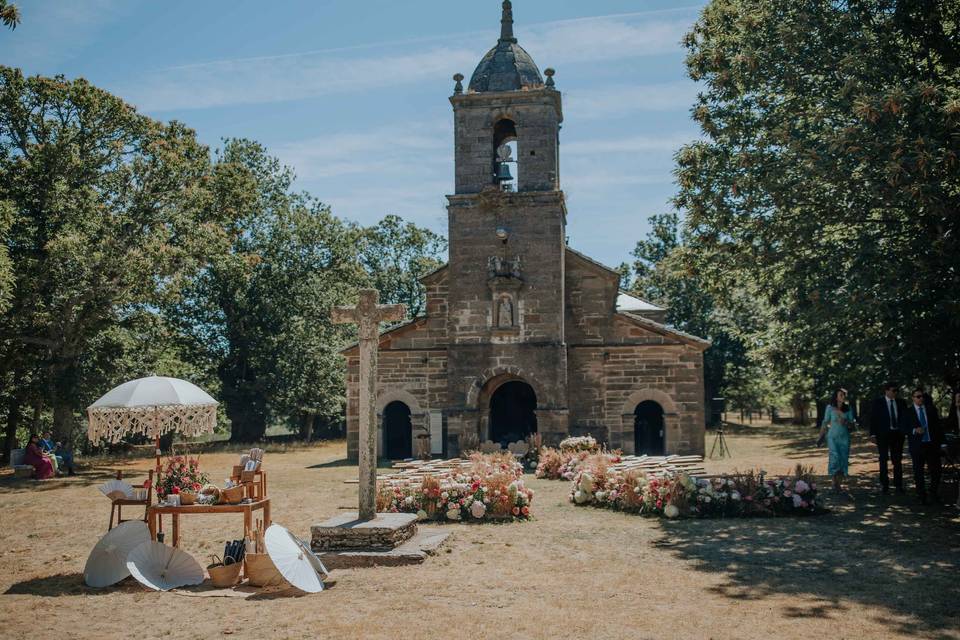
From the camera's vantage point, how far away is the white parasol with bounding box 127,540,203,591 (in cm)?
898

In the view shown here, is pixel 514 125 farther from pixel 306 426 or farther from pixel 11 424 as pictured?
pixel 306 426

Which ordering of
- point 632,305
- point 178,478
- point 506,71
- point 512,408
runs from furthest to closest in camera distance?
1. point 632,305
2. point 512,408
3. point 506,71
4. point 178,478

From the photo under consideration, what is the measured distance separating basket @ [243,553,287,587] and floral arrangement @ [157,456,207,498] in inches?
75.0

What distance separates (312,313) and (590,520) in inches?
1071

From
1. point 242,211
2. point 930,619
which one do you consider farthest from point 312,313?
point 930,619

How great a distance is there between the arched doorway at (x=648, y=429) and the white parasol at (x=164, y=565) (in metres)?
17.8

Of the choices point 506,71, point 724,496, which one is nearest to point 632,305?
point 506,71

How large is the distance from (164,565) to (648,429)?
60.3 feet

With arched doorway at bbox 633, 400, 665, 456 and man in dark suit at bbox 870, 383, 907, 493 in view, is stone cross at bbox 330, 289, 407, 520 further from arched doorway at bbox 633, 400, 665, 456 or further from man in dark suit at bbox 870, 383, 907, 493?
arched doorway at bbox 633, 400, 665, 456

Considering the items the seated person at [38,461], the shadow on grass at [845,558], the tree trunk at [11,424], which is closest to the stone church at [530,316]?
the seated person at [38,461]

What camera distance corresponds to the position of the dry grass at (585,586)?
7.11m

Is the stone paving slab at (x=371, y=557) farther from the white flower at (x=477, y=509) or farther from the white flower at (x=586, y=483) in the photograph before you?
the white flower at (x=586, y=483)

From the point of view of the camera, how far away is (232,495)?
9984 mm

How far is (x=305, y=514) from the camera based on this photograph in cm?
1405
